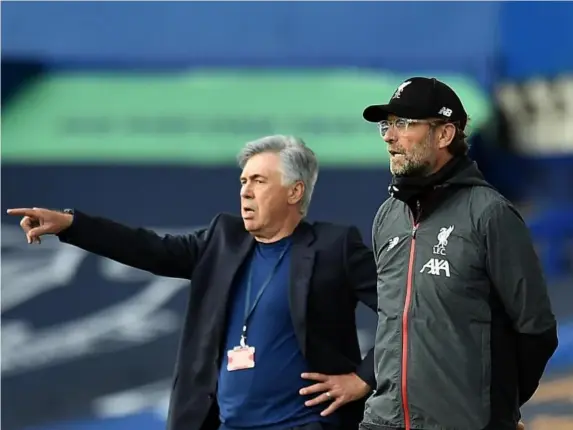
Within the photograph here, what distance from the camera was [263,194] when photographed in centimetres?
392

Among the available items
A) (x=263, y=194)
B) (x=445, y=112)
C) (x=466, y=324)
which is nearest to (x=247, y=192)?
(x=263, y=194)

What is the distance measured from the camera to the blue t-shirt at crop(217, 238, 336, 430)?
3.72 m

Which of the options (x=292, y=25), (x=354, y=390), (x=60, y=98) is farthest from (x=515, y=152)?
(x=354, y=390)

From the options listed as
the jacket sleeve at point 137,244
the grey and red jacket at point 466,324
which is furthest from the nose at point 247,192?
the grey and red jacket at point 466,324

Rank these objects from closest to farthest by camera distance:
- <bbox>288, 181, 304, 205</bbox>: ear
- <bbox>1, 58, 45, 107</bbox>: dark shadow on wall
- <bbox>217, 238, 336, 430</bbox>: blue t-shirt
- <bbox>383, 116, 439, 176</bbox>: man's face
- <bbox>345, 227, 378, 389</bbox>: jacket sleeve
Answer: <bbox>383, 116, 439, 176</bbox>: man's face < <bbox>217, 238, 336, 430</bbox>: blue t-shirt < <bbox>345, 227, 378, 389</bbox>: jacket sleeve < <bbox>288, 181, 304, 205</bbox>: ear < <bbox>1, 58, 45, 107</bbox>: dark shadow on wall

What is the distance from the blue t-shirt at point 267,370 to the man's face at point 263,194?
0.17 metres

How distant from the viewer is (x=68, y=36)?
7570 millimetres

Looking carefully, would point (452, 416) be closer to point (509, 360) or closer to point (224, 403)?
point (509, 360)

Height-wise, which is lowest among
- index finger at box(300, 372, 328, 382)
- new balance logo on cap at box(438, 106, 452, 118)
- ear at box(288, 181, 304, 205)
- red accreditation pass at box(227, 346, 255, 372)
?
index finger at box(300, 372, 328, 382)

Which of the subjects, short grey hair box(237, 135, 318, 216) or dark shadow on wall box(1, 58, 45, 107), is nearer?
short grey hair box(237, 135, 318, 216)

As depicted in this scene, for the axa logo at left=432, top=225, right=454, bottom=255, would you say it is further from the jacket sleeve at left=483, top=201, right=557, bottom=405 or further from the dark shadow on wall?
the dark shadow on wall

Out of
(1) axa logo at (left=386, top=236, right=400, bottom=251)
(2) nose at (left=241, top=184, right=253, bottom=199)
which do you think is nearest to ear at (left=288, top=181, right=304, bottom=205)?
(2) nose at (left=241, top=184, right=253, bottom=199)

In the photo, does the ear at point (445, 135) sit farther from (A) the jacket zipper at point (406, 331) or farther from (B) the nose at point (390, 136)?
(A) the jacket zipper at point (406, 331)

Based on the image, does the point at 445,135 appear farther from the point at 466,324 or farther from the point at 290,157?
the point at 290,157
